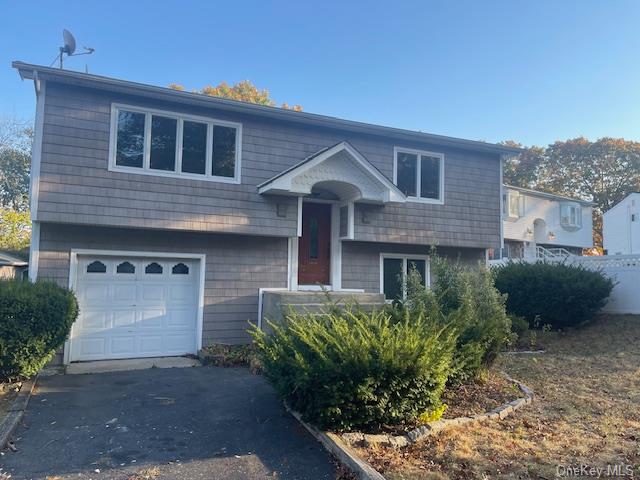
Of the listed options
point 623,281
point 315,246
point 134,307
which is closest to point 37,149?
point 134,307

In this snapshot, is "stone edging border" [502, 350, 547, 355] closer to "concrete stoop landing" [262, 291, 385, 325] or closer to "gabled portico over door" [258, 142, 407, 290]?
"concrete stoop landing" [262, 291, 385, 325]

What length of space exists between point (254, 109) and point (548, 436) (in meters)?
8.14

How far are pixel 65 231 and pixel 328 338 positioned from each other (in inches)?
265

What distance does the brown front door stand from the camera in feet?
37.7

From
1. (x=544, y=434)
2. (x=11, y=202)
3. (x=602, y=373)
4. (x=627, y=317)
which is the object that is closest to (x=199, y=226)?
(x=544, y=434)

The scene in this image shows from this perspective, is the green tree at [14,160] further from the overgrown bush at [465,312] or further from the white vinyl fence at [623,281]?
the white vinyl fence at [623,281]

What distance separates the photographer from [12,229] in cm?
2358

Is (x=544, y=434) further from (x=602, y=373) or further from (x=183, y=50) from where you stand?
(x=183, y=50)

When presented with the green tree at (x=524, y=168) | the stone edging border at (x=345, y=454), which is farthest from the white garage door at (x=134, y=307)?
the green tree at (x=524, y=168)

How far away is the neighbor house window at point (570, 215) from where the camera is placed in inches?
1256

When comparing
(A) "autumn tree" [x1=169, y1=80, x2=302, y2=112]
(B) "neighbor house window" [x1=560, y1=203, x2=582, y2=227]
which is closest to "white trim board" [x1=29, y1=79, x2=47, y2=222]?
(A) "autumn tree" [x1=169, y1=80, x2=302, y2=112]

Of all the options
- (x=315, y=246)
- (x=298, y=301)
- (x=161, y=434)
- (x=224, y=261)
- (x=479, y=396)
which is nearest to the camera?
(x=161, y=434)

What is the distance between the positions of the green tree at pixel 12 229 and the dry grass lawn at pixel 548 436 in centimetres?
2400

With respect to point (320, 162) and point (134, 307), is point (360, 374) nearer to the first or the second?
point (320, 162)
